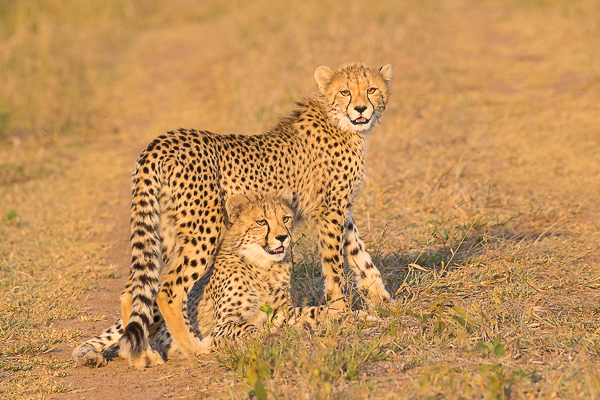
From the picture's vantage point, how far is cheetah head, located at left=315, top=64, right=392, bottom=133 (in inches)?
184

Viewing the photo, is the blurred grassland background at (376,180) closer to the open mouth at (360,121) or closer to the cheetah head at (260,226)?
the cheetah head at (260,226)

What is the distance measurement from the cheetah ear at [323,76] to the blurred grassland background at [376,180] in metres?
1.07

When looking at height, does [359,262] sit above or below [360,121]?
below

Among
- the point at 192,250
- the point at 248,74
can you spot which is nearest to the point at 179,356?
the point at 192,250

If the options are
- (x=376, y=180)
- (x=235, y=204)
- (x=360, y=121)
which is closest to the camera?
(x=235, y=204)

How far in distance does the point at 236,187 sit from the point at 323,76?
109 centimetres

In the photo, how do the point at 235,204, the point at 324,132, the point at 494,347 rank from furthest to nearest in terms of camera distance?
the point at 324,132 < the point at 235,204 < the point at 494,347

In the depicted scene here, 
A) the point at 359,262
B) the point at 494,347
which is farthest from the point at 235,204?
the point at 494,347

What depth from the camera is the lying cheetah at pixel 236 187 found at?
13.0ft

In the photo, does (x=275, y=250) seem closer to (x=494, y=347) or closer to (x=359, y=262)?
(x=359, y=262)

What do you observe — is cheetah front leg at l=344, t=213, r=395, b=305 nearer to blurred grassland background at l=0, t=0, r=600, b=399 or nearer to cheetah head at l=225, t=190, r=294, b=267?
blurred grassland background at l=0, t=0, r=600, b=399

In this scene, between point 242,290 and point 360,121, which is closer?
point 242,290

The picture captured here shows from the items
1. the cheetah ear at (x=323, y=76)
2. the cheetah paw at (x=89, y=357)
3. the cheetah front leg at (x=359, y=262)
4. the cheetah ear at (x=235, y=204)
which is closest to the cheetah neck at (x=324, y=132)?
the cheetah ear at (x=323, y=76)

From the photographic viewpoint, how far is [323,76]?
4.91 meters
